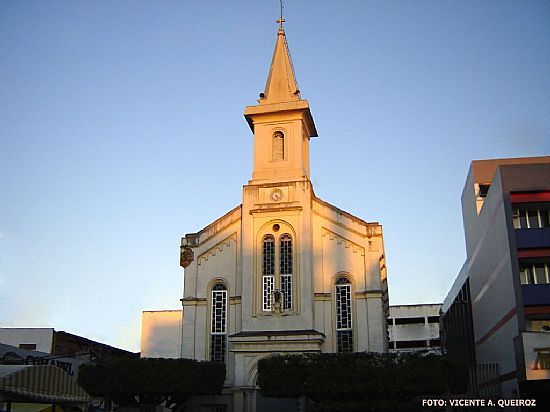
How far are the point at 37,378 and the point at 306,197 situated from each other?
22.0 m

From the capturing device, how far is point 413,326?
303 ft

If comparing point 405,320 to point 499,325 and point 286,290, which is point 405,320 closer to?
point 499,325

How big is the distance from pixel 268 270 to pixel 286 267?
1.06m

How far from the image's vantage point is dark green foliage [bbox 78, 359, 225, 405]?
3344 centimetres

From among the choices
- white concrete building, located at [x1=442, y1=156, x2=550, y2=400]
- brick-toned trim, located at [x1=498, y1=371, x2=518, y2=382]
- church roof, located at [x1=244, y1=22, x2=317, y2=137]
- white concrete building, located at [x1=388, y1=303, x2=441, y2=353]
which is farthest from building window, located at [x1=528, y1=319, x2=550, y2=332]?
white concrete building, located at [x1=388, y1=303, x2=441, y2=353]

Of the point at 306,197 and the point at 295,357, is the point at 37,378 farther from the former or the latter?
the point at 306,197

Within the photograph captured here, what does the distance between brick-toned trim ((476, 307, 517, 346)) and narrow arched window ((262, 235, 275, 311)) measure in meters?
12.8

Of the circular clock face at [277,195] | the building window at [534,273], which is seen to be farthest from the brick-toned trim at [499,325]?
the circular clock face at [277,195]

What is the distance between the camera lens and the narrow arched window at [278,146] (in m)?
40.3

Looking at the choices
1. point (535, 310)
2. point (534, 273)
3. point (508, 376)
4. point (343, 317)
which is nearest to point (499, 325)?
point (508, 376)

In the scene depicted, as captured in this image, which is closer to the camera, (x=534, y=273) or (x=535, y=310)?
(x=535, y=310)

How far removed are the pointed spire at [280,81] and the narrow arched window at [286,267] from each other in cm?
891

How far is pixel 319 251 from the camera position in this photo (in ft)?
124

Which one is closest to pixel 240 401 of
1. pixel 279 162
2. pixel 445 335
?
pixel 279 162
